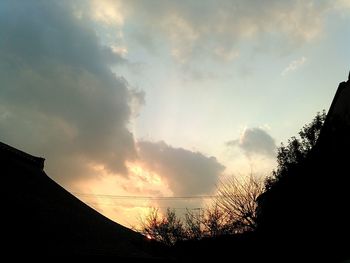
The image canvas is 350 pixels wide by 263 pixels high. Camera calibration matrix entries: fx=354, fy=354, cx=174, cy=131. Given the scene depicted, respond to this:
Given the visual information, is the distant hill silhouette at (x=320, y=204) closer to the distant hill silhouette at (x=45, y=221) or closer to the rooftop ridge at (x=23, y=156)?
the distant hill silhouette at (x=45, y=221)

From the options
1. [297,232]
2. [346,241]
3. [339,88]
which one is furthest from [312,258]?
[339,88]

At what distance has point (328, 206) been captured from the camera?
18.6m

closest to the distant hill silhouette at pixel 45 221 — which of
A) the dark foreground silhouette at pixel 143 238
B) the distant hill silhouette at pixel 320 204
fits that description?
the dark foreground silhouette at pixel 143 238

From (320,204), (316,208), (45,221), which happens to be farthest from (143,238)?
(320,204)

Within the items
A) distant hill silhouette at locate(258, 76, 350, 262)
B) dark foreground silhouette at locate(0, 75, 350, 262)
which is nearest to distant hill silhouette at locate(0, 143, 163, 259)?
dark foreground silhouette at locate(0, 75, 350, 262)

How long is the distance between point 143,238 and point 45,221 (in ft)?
27.6

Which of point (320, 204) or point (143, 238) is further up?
point (320, 204)

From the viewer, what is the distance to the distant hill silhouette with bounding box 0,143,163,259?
1270cm

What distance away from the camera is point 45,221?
1441cm

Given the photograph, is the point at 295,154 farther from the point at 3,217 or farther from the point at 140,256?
the point at 3,217

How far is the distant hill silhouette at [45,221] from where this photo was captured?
1270cm

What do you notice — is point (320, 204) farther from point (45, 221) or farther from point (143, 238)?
point (45, 221)

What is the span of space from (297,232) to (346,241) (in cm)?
335

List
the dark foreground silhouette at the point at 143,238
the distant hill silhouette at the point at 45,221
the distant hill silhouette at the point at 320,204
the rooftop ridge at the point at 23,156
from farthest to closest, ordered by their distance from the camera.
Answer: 1. the rooftop ridge at the point at 23,156
2. the distant hill silhouette at the point at 320,204
3. the dark foreground silhouette at the point at 143,238
4. the distant hill silhouette at the point at 45,221
